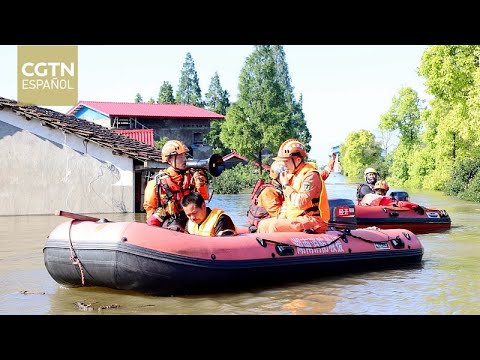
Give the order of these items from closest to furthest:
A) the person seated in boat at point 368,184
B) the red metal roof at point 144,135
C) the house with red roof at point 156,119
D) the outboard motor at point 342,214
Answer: the outboard motor at point 342,214 < the person seated in boat at point 368,184 < the red metal roof at point 144,135 < the house with red roof at point 156,119

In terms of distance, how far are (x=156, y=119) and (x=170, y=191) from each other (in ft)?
97.9

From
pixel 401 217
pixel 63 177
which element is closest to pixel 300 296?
pixel 401 217

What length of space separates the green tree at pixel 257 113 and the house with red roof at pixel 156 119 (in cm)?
360

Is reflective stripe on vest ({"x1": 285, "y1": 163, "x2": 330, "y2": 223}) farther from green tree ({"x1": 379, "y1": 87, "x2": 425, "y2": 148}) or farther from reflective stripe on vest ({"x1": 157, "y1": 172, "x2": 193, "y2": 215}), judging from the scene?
green tree ({"x1": 379, "y1": 87, "x2": 425, "y2": 148})

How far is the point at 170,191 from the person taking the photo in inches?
328

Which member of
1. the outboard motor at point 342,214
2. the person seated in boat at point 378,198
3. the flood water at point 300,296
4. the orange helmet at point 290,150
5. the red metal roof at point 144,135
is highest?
the red metal roof at point 144,135

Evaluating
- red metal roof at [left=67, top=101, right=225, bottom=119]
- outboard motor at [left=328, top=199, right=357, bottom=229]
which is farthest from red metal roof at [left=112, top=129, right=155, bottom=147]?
outboard motor at [left=328, top=199, right=357, bottom=229]

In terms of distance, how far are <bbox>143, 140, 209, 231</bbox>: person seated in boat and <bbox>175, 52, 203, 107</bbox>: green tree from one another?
49.0 meters

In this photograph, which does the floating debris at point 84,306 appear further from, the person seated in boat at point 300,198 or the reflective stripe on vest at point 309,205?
the reflective stripe on vest at point 309,205

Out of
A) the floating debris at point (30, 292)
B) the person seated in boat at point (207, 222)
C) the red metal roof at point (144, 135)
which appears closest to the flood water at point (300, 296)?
the floating debris at point (30, 292)

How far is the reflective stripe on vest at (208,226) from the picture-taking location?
783cm

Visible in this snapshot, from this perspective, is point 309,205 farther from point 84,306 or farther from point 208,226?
point 84,306
